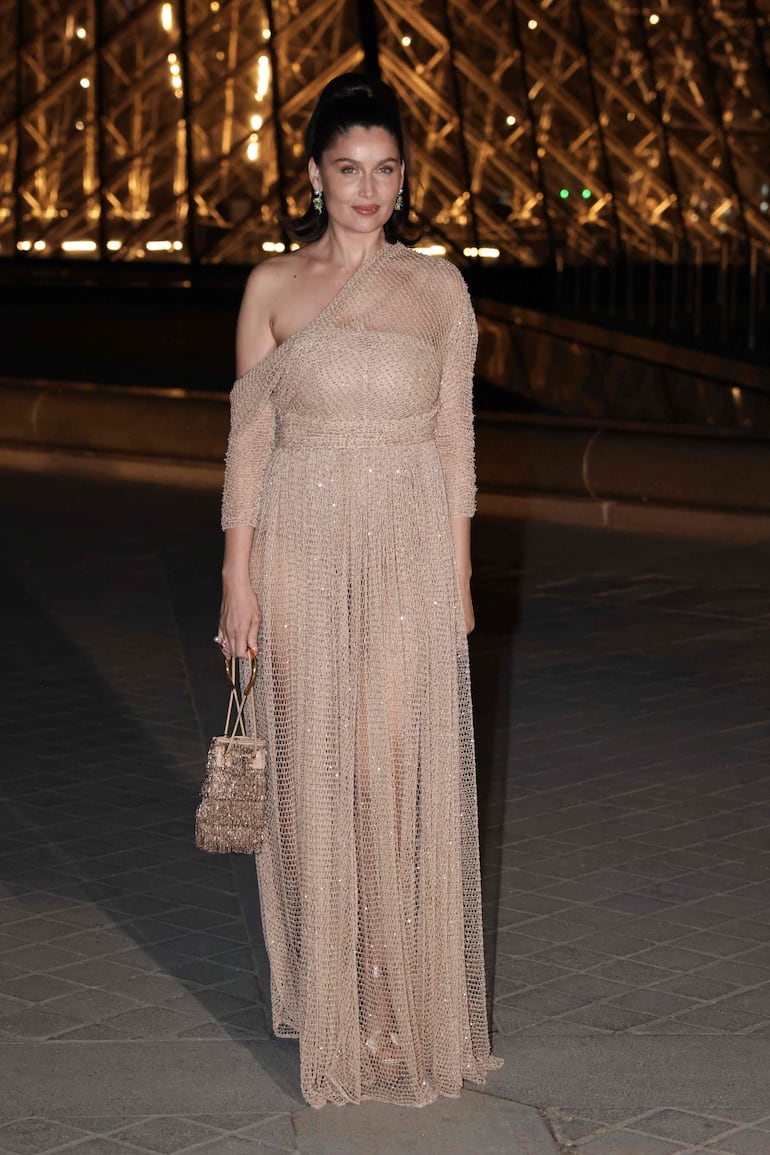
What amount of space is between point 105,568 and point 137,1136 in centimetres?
603

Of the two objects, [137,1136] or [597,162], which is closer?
[137,1136]

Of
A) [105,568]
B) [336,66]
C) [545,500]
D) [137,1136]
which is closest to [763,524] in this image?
[545,500]

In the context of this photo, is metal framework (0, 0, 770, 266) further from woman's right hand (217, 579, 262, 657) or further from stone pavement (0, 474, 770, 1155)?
woman's right hand (217, 579, 262, 657)

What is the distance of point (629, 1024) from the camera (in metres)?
3.86

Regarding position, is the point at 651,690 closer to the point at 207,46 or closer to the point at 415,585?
the point at 415,585

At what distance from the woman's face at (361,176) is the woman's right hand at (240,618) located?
62 cm

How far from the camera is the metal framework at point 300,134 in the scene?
989 inches

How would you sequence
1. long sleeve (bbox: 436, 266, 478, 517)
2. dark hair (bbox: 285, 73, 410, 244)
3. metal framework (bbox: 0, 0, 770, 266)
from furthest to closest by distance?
metal framework (bbox: 0, 0, 770, 266), long sleeve (bbox: 436, 266, 478, 517), dark hair (bbox: 285, 73, 410, 244)

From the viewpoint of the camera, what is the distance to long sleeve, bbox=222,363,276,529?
3.54 metres

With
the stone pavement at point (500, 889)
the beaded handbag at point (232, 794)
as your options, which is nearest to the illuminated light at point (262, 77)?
the stone pavement at point (500, 889)

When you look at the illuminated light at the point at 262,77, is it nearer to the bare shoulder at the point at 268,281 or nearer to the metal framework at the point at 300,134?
the metal framework at the point at 300,134

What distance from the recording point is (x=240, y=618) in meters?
3.55

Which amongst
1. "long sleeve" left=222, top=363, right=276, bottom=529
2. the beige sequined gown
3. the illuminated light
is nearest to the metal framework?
the illuminated light

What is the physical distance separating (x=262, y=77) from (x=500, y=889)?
70.9 ft
